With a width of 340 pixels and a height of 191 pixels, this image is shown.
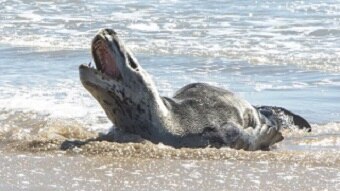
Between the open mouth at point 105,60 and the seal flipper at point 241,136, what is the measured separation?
2.46 feet

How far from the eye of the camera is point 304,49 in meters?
11.6

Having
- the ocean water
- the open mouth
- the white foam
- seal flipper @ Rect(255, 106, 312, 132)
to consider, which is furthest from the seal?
the white foam

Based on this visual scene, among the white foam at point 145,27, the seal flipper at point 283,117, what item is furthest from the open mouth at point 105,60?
the white foam at point 145,27

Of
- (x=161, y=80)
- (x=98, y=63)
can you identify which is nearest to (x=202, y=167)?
(x=98, y=63)

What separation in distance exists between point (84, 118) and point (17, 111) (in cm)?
57

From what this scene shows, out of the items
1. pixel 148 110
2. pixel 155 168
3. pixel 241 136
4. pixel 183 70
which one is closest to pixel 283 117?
pixel 241 136

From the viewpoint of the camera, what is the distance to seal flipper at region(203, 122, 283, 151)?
6301mm

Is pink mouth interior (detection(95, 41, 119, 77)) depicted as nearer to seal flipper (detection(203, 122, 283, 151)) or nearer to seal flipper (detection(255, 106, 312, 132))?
seal flipper (detection(203, 122, 283, 151))

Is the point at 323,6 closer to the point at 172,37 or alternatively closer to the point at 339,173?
the point at 172,37

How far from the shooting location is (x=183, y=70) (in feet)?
33.8

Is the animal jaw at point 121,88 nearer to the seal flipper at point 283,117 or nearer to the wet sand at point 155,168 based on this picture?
the wet sand at point 155,168

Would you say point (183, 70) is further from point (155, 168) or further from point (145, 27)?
point (155, 168)

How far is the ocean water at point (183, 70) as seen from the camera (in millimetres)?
5414

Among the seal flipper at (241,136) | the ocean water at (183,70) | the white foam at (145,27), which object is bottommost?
the white foam at (145,27)
